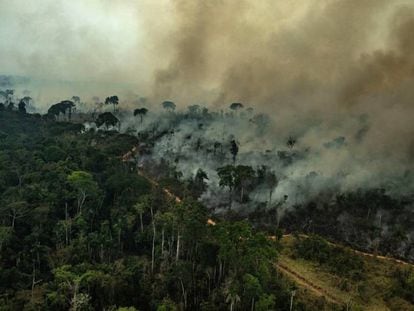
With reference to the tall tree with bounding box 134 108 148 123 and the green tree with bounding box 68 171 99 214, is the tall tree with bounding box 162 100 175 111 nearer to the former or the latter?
the tall tree with bounding box 134 108 148 123

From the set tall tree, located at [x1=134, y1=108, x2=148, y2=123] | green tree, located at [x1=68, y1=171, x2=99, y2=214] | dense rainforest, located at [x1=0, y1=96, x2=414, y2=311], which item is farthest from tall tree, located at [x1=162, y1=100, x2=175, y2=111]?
green tree, located at [x1=68, y1=171, x2=99, y2=214]

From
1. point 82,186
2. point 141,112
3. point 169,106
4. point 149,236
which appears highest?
point 169,106

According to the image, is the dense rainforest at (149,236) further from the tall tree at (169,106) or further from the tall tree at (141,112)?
the tall tree at (169,106)

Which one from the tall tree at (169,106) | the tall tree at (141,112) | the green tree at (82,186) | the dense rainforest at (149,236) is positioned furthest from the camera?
the tall tree at (169,106)

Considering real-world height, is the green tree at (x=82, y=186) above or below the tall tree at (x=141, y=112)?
below

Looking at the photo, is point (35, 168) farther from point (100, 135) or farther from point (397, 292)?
point (397, 292)

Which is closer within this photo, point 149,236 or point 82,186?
point 149,236

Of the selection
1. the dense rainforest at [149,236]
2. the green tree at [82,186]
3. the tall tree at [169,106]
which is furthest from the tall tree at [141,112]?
the green tree at [82,186]

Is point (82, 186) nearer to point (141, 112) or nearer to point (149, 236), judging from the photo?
point (149, 236)

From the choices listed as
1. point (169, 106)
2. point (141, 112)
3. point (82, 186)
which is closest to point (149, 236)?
point (82, 186)
